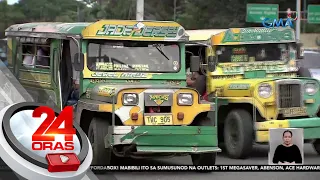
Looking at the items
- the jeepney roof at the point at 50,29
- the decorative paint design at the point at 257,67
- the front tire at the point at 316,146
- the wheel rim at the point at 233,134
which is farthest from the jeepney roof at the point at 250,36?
the jeepney roof at the point at 50,29

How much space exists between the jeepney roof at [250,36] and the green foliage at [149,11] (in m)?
0.26

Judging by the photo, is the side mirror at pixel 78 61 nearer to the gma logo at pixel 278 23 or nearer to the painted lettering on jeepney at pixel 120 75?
the painted lettering on jeepney at pixel 120 75

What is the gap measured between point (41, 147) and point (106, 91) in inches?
171

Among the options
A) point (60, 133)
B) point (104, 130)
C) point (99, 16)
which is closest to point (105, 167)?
point (104, 130)

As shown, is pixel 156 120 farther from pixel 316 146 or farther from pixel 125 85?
pixel 316 146

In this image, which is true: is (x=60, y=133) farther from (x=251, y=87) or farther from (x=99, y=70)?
(x=251, y=87)

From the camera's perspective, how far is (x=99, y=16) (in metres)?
7.86

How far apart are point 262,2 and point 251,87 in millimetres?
6071

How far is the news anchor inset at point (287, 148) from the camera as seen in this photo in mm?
6609

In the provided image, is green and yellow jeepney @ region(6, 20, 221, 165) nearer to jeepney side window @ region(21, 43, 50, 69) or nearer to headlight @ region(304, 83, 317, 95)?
jeepney side window @ region(21, 43, 50, 69)

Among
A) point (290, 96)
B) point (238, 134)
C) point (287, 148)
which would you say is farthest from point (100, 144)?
point (290, 96)

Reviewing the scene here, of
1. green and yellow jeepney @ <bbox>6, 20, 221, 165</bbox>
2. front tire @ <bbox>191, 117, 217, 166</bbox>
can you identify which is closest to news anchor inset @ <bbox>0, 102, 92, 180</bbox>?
green and yellow jeepney @ <bbox>6, 20, 221, 165</bbox>

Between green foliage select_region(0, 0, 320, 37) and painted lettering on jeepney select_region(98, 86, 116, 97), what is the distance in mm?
929

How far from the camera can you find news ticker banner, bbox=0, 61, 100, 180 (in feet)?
7.59
